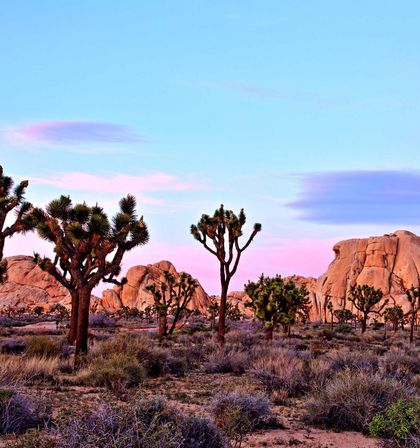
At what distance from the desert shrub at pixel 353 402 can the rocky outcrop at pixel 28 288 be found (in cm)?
11196

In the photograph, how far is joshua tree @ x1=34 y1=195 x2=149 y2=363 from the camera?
21.1 metres

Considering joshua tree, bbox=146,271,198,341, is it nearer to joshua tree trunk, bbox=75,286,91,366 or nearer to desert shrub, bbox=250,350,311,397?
joshua tree trunk, bbox=75,286,91,366

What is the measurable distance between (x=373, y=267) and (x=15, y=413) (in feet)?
364

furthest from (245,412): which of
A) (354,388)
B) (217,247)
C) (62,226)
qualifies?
(217,247)

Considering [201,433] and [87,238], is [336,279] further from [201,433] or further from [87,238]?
[201,433]

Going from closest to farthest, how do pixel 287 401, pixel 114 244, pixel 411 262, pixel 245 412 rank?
pixel 245 412
pixel 287 401
pixel 114 244
pixel 411 262

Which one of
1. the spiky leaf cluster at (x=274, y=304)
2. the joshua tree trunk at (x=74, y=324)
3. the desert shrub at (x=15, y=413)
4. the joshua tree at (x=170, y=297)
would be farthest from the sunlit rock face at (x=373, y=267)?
the desert shrub at (x=15, y=413)

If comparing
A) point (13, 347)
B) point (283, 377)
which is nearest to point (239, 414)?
point (283, 377)

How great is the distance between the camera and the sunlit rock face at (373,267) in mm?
109000

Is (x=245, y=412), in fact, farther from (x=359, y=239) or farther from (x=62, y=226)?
(x=359, y=239)

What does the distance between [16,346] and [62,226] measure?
5.27m

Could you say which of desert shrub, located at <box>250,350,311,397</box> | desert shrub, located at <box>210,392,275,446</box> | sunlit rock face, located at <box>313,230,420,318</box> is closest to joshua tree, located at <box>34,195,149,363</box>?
desert shrub, located at <box>250,350,311,397</box>

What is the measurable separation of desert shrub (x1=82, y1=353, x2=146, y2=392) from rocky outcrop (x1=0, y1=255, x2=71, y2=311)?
107 meters

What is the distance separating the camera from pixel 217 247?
28.0 metres
